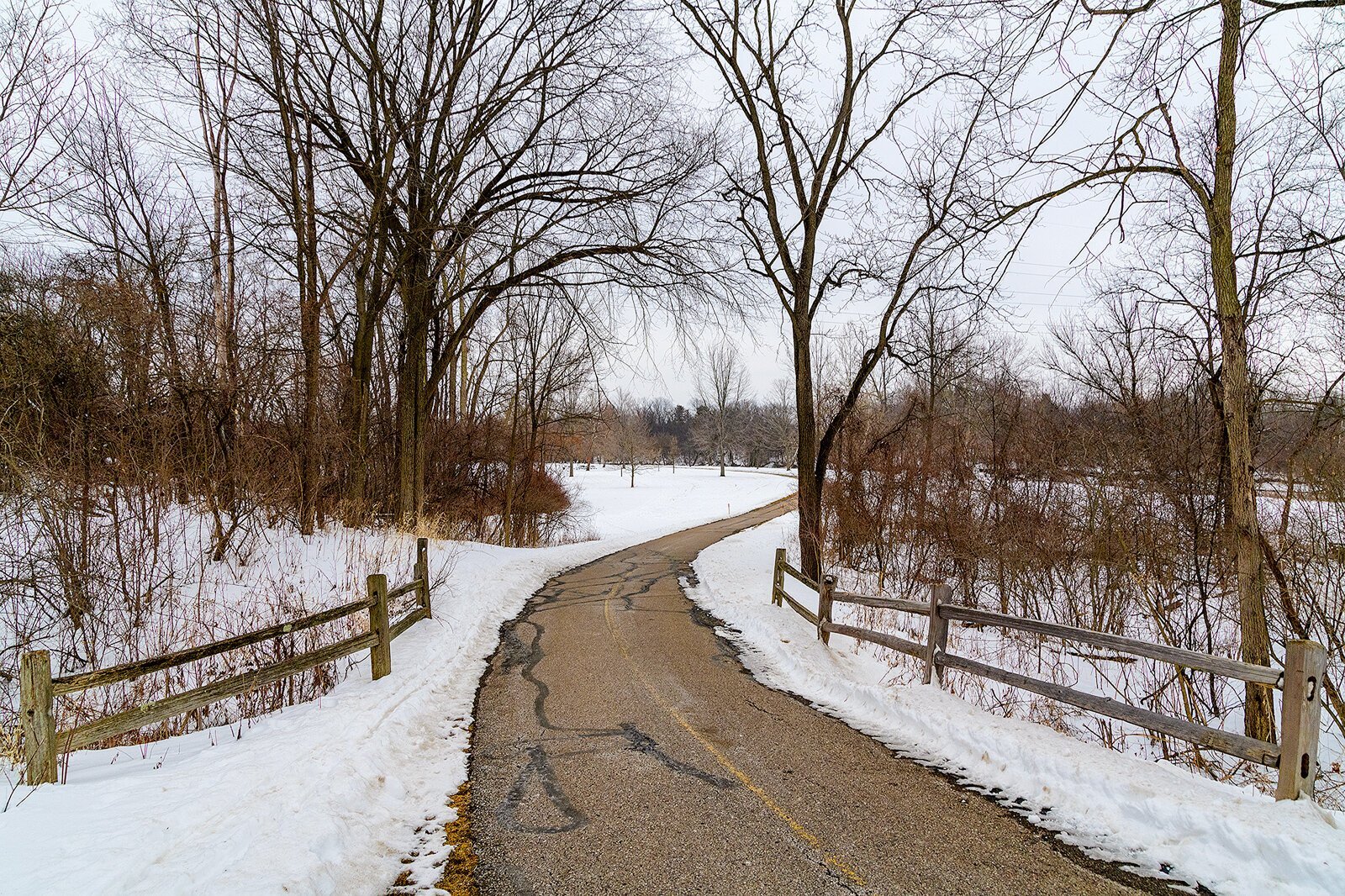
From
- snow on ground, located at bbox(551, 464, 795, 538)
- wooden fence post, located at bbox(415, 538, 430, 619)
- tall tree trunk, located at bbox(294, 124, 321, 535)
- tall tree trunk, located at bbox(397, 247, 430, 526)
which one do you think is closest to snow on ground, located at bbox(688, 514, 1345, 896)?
wooden fence post, located at bbox(415, 538, 430, 619)

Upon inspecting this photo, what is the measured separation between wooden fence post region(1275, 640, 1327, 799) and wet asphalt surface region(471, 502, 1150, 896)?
1391 mm

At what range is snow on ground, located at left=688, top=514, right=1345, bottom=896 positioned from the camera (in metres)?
3.74

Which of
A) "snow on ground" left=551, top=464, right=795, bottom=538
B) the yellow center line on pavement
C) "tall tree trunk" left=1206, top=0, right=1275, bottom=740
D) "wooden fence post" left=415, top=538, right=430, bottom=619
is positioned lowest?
"snow on ground" left=551, top=464, right=795, bottom=538

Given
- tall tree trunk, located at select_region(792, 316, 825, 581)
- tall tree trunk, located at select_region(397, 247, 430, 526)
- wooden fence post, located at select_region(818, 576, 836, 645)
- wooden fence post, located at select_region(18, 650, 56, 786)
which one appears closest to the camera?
wooden fence post, located at select_region(18, 650, 56, 786)

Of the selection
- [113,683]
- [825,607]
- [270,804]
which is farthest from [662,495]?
[270,804]

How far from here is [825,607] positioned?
392 inches

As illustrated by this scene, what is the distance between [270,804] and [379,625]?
3653mm

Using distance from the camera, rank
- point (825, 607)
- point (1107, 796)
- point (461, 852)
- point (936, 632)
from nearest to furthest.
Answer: point (461, 852)
point (1107, 796)
point (936, 632)
point (825, 607)

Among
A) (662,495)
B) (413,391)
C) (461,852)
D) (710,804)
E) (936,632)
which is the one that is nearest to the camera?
(461,852)

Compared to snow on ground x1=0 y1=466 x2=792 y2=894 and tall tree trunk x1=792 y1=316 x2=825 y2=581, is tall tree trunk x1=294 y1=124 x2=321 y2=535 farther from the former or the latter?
tall tree trunk x1=792 y1=316 x2=825 y2=581

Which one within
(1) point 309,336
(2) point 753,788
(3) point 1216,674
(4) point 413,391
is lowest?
(2) point 753,788

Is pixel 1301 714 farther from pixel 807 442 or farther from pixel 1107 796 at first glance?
pixel 807 442

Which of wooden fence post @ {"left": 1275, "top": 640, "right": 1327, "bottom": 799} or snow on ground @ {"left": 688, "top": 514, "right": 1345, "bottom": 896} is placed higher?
wooden fence post @ {"left": 1275, "top": 640, "right": 1327, "bottom": 799}

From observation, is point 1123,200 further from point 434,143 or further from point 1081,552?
point 434,143
